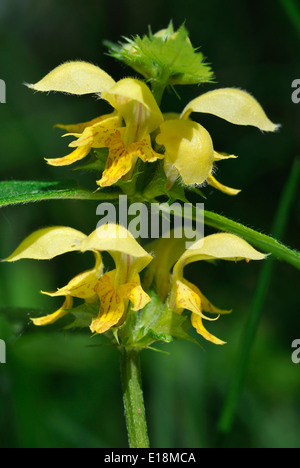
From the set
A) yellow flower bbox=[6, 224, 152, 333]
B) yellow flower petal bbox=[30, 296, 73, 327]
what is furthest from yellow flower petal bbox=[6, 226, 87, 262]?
yellow flower petal bbox=[30, 296, 73, 327]

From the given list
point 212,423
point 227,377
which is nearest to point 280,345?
point 227,377

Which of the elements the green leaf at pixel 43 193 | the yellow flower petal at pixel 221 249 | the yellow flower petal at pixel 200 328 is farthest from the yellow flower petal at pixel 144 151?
the yellow flower petal at pixel 200 328

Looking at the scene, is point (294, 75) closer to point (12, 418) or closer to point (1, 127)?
point (1, 127)

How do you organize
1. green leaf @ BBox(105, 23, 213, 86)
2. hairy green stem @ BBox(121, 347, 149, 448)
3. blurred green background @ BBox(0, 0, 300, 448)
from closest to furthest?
green leaf @ BBox(105, 23, 213, 86)
hairy green stem @ BBox(121, 347, 149, 448)
blurred green background @ BBox(0, 0, 300, 448)

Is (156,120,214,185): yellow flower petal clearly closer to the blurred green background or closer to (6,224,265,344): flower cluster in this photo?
(6,224,265,344): flower cluster

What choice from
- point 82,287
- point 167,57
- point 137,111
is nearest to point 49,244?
point 82,287

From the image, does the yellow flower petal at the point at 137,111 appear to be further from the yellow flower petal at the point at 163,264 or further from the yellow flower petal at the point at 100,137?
the yellow flower petal at the point at 163,264
